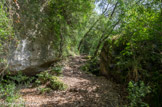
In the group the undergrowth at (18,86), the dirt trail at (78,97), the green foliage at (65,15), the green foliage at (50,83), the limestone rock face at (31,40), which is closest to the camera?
the undergrowth at (18,86)

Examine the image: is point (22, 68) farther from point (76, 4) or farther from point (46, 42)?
point (76, 4)

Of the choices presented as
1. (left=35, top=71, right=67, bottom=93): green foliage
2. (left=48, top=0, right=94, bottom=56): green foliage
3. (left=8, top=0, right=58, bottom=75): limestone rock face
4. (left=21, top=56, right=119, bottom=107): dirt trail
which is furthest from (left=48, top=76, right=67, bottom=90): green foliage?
(left=48, top=0, right=94, bottom=56): green foliage

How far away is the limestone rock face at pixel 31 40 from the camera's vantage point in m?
5.23

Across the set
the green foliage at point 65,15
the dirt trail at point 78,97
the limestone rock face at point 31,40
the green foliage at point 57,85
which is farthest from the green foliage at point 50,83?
the green foliage at point 65,15

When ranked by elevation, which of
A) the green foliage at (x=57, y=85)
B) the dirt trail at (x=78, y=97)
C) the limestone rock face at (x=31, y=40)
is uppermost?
the limestone rock face at (x=31, y=40)

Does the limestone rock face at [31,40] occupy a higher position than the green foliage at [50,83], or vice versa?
the limestone rock face at [31,40]

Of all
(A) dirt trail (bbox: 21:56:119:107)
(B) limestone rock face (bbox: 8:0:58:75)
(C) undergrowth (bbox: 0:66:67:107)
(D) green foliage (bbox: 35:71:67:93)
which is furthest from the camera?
(B) limestone rock face (bbox: 8:0:58:75)

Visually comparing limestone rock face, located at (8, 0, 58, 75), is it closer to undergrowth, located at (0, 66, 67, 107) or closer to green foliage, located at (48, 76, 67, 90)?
undergrowth, located at (0, 66, 67, 107)

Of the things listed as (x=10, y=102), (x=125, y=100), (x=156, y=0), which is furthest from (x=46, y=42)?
(x=156, y=0)

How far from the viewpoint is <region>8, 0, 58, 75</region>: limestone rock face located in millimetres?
5229

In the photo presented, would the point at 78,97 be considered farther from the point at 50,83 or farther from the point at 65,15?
the point at 65,15

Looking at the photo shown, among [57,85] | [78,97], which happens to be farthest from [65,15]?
[78,97]

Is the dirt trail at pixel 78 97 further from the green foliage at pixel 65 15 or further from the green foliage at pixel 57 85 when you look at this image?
→ the green foliage at pixel 65 15

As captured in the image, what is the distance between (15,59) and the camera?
209 inches
